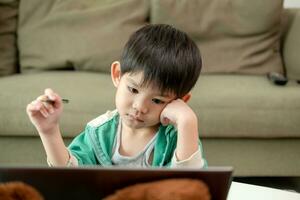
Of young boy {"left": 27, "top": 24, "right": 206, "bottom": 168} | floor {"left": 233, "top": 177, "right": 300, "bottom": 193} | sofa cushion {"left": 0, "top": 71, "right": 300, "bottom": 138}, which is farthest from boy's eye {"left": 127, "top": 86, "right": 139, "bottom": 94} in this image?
floor {"left": 233, "top": 177, "right": 300, "bottom": 193}

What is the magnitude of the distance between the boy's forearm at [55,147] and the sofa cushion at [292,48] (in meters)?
1.49

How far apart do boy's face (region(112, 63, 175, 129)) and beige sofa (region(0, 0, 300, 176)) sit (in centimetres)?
84

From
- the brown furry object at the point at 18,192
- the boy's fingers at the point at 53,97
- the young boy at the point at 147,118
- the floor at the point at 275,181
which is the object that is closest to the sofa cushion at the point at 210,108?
the floor at the point at 275,181

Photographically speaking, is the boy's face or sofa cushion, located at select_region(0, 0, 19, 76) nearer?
the boy's face

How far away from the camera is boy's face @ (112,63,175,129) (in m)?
0.92

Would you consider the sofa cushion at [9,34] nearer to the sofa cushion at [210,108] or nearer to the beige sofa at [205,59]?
the beige sofa at [205,59]

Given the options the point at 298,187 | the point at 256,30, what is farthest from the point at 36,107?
the point at 256,30

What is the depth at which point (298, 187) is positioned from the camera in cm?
197

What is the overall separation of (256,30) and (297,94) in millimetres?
523

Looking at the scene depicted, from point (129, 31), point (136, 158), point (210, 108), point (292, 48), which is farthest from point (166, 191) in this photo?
point (292, 48)

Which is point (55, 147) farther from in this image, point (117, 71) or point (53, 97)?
point (117, 71)

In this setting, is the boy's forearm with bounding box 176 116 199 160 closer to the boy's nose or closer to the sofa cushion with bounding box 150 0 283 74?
the boy's nose

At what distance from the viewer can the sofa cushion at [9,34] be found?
2.17 m

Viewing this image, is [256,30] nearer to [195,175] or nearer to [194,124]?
[194,124]
